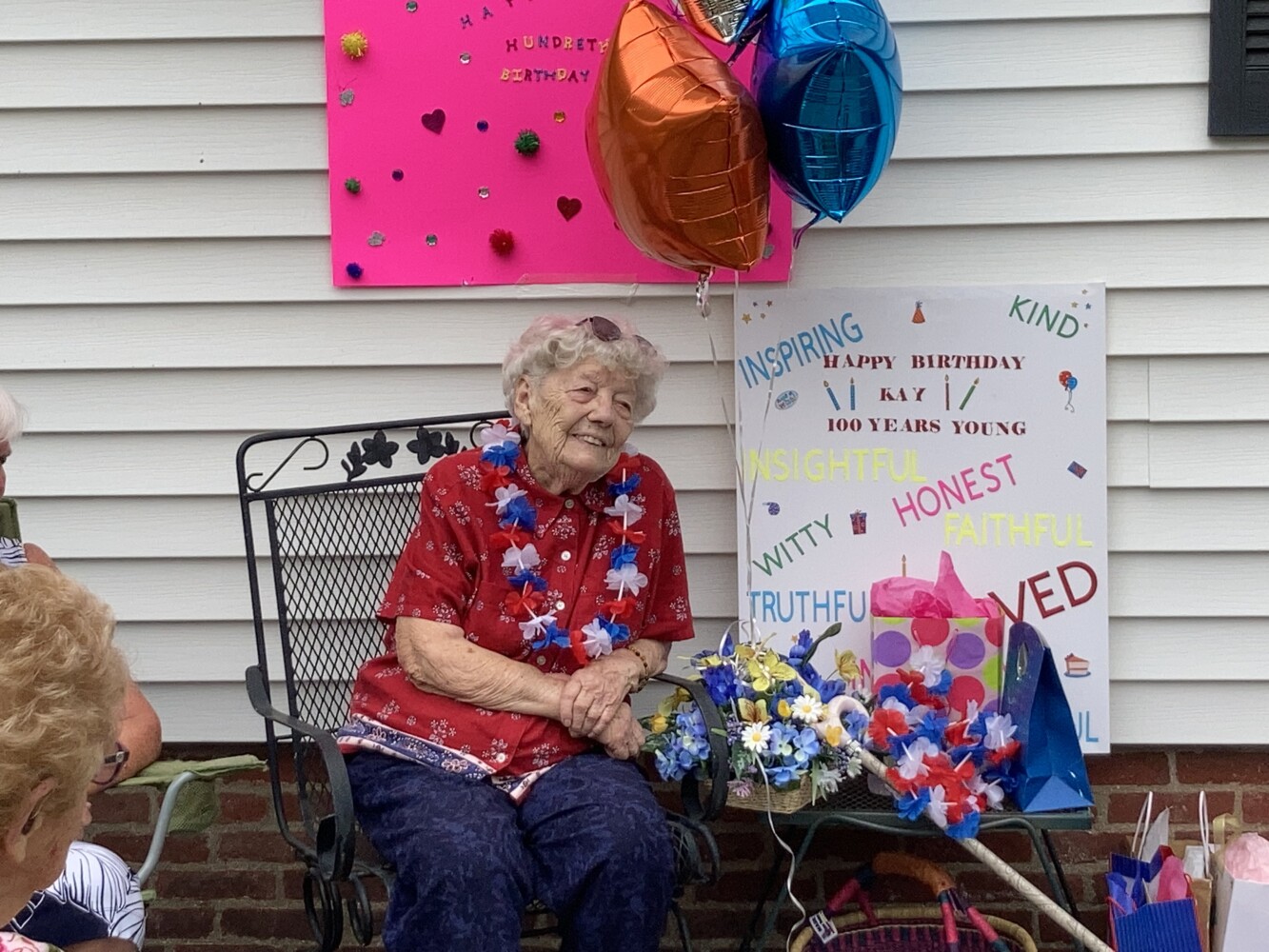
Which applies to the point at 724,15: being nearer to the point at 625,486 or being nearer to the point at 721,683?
the point at 625,486

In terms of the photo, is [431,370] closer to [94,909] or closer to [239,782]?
[239,782]

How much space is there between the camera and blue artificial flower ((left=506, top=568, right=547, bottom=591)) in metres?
2.69

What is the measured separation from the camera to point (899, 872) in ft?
9.56

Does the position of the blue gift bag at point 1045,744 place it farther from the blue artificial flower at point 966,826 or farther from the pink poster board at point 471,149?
the pink poster board at point 471,149

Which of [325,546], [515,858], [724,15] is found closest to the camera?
[515,858]

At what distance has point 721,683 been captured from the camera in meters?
2.72

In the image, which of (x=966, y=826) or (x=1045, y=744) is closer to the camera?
(x=966, y=826)

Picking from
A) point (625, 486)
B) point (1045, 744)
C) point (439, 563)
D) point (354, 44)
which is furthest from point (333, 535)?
point (1045, 744)

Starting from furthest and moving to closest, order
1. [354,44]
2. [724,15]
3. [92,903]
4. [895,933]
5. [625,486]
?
[354,44], [895,933], [625,486], [724,15], [92,903]

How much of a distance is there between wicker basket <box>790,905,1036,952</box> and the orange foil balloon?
137 cm

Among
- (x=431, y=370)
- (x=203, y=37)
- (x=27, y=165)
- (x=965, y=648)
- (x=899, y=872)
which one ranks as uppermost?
(x=203, y=37)

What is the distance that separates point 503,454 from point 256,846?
1233mm

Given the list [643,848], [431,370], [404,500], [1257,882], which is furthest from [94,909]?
[1257,882]

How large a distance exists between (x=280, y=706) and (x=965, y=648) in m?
1.53
